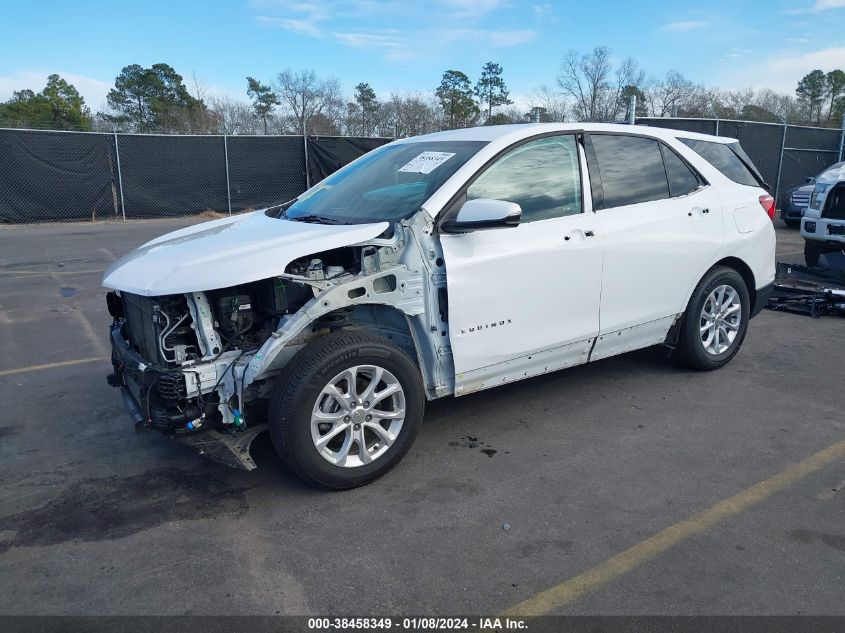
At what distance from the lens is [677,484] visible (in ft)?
11.5

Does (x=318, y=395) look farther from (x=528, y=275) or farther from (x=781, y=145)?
→ (x=781, y=145)

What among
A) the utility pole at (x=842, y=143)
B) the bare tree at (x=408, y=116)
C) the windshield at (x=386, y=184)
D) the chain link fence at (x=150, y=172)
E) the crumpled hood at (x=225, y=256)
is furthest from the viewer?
the bare tree at (x=408, y=116)

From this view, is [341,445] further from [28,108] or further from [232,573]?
[28,108]

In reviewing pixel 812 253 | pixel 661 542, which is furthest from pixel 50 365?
pixel 812 253

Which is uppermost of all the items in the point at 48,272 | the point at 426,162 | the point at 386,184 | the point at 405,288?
the point at 426,162

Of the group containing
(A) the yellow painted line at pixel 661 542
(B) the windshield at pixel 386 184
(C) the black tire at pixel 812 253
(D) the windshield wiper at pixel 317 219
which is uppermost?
(B) the windshield at pixel 386 184

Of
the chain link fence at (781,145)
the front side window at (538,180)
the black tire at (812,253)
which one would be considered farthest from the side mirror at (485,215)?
the chain link fence at (781,145)

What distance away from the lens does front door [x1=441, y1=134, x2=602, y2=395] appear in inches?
146

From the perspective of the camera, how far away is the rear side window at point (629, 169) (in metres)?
4.42

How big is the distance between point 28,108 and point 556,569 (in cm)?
4009

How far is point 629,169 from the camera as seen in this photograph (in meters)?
4.57

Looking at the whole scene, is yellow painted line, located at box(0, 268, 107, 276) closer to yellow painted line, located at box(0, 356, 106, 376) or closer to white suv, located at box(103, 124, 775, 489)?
yellow painted line, located at box(0, 356, 106, 376)

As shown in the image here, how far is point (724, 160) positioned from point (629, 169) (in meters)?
1.22

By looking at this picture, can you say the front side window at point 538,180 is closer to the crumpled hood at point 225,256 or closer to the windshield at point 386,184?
the windshield at point 386,184
